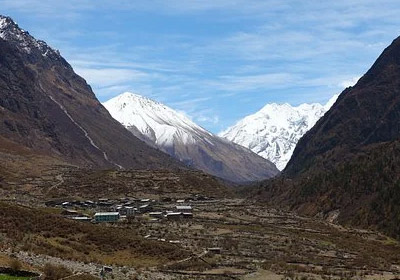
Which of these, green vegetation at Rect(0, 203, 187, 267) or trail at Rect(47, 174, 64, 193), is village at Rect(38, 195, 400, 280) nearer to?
green vegetation at Rect(0, 203, 187, 267)

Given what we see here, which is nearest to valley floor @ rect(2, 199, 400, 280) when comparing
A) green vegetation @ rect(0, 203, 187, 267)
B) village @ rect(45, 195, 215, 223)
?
village @ rect(45, 195, 215, 223)

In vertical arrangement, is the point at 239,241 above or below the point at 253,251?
above

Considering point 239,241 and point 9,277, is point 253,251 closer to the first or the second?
point 239,241

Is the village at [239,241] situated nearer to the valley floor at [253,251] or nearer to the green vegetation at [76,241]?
the valley floor at [253,251]

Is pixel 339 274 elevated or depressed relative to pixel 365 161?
depressed

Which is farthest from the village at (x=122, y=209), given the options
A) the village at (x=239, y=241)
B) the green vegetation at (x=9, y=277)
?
the green vegetation at (x=9, y=277)

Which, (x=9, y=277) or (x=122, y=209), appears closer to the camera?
(x=9, y=277)

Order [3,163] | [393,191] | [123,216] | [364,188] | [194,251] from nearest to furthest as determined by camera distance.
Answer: [194,251] < [123,216] < [393,191] < [364,188] < [3,163]

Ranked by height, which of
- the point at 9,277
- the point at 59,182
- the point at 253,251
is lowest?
the point at 253,251

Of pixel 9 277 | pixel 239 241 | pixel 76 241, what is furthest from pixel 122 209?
pixel 9 277

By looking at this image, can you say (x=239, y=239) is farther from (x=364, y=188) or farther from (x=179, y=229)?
(x=364, y=188)

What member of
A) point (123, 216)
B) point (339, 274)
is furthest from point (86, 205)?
point (339, 274)
